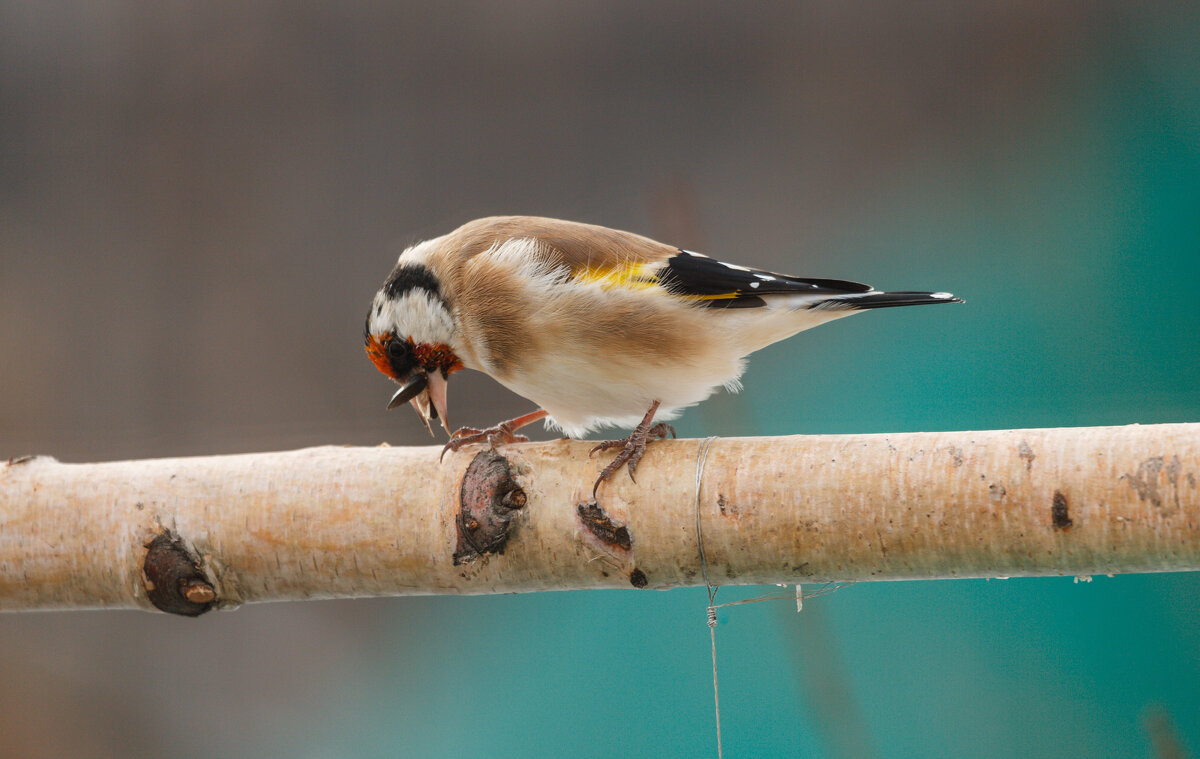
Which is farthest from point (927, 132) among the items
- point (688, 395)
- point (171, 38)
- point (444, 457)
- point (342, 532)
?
point (171, 38)

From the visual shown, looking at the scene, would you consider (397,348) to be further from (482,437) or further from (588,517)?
(588,517)

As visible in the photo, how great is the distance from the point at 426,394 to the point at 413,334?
0.07m

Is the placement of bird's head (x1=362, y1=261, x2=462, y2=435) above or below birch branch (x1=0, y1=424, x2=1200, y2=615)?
above

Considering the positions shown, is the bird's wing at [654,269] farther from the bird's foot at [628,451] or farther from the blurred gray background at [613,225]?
the blurred gray background at [613,225]

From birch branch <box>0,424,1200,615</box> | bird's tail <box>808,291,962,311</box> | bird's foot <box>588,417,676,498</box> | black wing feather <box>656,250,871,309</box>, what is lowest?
birch branch <box>0,424,1200,615</box>

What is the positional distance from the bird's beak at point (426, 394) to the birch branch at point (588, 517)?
3.2 inches

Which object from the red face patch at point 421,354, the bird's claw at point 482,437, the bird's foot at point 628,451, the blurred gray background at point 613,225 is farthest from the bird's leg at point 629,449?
the blurred gray background at point 613,225

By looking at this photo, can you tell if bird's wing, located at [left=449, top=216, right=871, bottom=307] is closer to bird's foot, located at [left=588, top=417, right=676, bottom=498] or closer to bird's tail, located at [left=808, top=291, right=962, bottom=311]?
bird's tail, located at [left=808, top=291, right=962, bottom=311]

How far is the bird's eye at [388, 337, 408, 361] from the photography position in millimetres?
890

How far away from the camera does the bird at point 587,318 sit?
84cm

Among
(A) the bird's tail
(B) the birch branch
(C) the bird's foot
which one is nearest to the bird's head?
(B) the birch branch

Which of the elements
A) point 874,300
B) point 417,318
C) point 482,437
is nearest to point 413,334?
point 417,318

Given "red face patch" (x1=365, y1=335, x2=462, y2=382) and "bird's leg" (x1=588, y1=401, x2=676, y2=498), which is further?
"red face patch" (x1=365, y1=335, x2=462, y2=382)

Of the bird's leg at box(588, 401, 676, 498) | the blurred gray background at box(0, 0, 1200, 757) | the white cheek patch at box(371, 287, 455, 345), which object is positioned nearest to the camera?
the bird's leg at box(588, 401, 676, 498)
